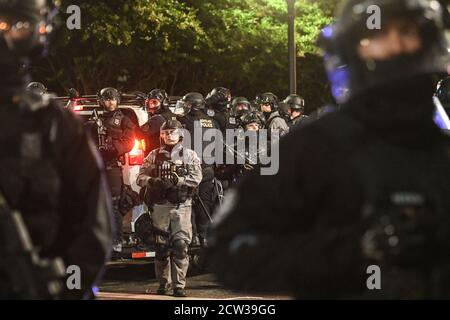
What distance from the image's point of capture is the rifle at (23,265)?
11.4 feet

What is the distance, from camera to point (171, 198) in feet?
41.8

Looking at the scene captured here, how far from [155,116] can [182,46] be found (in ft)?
55.1

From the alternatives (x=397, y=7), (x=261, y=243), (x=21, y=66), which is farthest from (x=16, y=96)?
(x=397, y=7)

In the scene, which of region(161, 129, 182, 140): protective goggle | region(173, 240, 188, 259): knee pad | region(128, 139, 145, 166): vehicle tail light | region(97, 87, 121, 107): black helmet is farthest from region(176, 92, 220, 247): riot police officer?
region(161, 129, 182, 140): protective goggle

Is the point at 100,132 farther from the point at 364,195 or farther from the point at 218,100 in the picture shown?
the point at 364,195

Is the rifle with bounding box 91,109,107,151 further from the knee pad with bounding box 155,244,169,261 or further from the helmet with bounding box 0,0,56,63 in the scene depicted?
the helmet with bounding box 0,0,56,63

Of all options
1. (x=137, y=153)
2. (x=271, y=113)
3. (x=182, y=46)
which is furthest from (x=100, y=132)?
(x=182, y=46)

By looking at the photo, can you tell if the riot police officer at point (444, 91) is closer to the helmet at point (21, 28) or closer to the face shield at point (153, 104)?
the face shield at point (153, 104)

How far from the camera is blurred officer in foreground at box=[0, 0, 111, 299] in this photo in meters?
3.78

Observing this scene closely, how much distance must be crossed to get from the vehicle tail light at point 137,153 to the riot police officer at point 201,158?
739 mm

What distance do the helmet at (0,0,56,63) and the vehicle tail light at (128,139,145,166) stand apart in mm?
10171

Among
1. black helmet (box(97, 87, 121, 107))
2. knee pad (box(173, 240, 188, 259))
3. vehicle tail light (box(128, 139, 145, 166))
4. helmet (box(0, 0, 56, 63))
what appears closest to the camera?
helmet (box(0, 0, 56, 63))

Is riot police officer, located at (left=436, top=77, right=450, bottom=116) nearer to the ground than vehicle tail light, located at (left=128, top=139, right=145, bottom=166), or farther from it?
farther from it

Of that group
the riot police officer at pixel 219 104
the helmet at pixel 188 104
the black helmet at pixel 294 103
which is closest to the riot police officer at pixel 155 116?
the helmet at pixel 188 104
